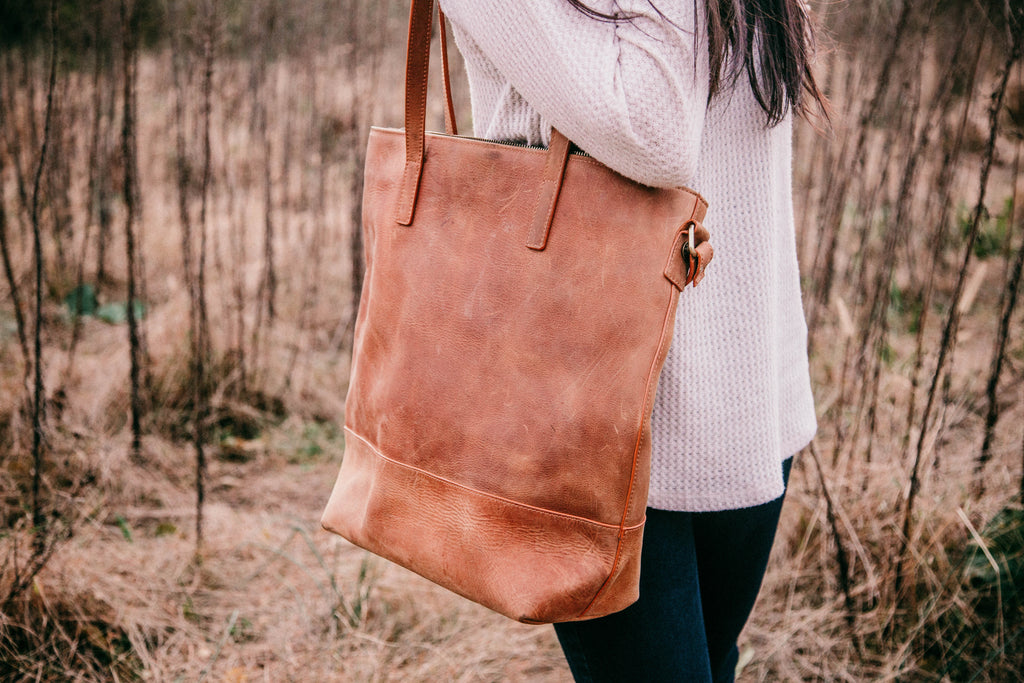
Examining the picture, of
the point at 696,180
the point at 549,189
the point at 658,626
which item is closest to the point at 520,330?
the point at 549,189

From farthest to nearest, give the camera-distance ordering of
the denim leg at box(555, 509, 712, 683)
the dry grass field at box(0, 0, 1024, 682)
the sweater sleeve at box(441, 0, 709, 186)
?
the dry grass field at box(0, 0, 1024, 682), the denim leg at box(555, 509, 712, 683), the sweater sleeve at box(441, 0, 709, 186)

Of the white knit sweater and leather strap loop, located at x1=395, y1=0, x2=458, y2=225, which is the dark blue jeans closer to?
the white knit sweater

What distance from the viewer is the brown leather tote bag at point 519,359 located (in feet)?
2.08

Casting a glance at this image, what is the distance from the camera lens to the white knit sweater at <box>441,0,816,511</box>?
592 mm

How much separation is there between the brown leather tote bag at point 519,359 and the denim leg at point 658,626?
7 centimetres

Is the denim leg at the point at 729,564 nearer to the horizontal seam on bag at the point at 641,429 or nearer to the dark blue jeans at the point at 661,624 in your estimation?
the dark blue jeans at the point at 661,624

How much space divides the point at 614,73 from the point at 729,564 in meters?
0.61

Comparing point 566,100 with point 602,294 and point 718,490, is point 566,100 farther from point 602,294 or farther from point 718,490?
point 718,490

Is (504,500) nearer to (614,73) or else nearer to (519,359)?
(519,359)

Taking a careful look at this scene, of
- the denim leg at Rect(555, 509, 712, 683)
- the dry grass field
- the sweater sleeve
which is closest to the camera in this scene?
the sweater sleeve

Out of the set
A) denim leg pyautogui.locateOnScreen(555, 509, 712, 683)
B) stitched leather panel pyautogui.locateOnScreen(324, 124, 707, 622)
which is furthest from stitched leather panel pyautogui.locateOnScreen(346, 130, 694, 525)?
denim leg pyautogui.locateOnScreen(555, 509, 712, 683)

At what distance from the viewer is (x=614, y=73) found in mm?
580

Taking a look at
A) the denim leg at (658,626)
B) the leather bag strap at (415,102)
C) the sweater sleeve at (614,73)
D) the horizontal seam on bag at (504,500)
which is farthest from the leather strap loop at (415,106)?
the denim leg at (658,626)

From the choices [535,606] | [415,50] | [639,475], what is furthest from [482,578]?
[415,50]
